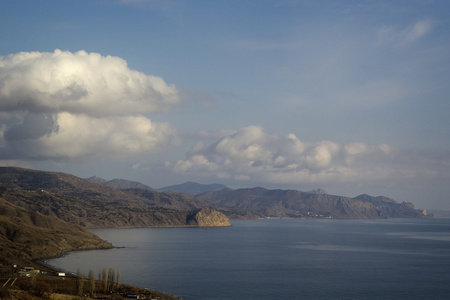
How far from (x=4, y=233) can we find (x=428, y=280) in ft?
501

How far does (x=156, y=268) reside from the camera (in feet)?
526

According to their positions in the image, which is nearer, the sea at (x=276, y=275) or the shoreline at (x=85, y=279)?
the shoreline at (x=85, y=279)

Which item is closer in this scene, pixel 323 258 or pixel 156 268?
pixel 156 268

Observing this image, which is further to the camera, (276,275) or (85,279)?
(276,275)

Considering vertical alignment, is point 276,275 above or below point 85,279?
below

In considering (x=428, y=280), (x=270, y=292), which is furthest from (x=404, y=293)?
(x=270, y=292)

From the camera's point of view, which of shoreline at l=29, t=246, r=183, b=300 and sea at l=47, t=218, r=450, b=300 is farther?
sea at l=47, t=218, r=450, b=300

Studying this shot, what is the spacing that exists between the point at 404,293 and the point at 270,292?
111 ft

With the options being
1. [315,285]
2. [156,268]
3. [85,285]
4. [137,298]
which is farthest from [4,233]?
[315,285]

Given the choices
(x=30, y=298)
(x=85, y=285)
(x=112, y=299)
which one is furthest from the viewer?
(x=85, y=285)

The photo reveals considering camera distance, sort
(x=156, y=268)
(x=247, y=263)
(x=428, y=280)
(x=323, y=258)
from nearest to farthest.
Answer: (x=428, y=280) → (x=156, y=268) → (x=247, y=263) → (x=323, y=258)

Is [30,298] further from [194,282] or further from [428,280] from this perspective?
[428,280]

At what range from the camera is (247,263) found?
586 feet

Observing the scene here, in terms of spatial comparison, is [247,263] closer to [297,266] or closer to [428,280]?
[297,266]
